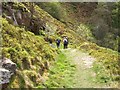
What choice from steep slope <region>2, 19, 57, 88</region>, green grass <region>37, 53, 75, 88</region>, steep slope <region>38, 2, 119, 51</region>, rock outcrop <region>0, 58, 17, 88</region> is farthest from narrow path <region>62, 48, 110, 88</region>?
steep slope <region>38, 2, 119, 51</region>

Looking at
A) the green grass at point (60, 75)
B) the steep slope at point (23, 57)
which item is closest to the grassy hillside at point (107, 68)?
the green grass at point (60, 75)

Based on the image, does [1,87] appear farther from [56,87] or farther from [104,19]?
[104,19]

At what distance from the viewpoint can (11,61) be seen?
12539 millimetres

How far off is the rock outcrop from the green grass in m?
1.33

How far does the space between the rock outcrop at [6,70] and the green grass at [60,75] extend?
4.37 feet

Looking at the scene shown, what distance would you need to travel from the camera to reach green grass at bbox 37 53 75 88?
1327 centimetres

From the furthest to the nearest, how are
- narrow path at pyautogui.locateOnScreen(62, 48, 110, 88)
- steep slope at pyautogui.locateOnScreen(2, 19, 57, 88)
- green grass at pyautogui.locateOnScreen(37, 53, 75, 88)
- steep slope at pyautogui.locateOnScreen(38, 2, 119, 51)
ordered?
steep slope at pyautogui.locateOnScreen(38, 2, 119, 51) → narrow path at pyautogui.locateOnScreen(62, 48, 110, 88) → green grass at pyautogui.locateOnScreen(37, 53, 75, 88) → steep slope at pyautogui.locateOnScreen(2, 19, 57, 88)

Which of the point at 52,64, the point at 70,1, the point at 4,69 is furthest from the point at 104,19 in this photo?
the point at 4,69

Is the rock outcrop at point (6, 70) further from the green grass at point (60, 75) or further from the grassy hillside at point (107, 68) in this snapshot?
the grassy hillside at point (107, 68)

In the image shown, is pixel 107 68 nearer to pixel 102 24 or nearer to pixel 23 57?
pixel 23 57

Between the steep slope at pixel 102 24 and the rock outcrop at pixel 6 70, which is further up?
the rock outcrop at pixel 6 70

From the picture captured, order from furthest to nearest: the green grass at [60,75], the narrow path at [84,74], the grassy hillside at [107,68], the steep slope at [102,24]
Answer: the steep slope at [102,24], the grassy hillside at [107,68], the narrow path at [84,74], the green grass at [60,75]

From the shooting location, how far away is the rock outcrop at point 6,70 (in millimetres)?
11327

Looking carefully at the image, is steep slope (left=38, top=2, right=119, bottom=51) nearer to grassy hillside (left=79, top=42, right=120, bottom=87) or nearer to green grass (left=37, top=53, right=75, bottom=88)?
grassy hillside (left=79, top=42, right=120, bottom=87)
